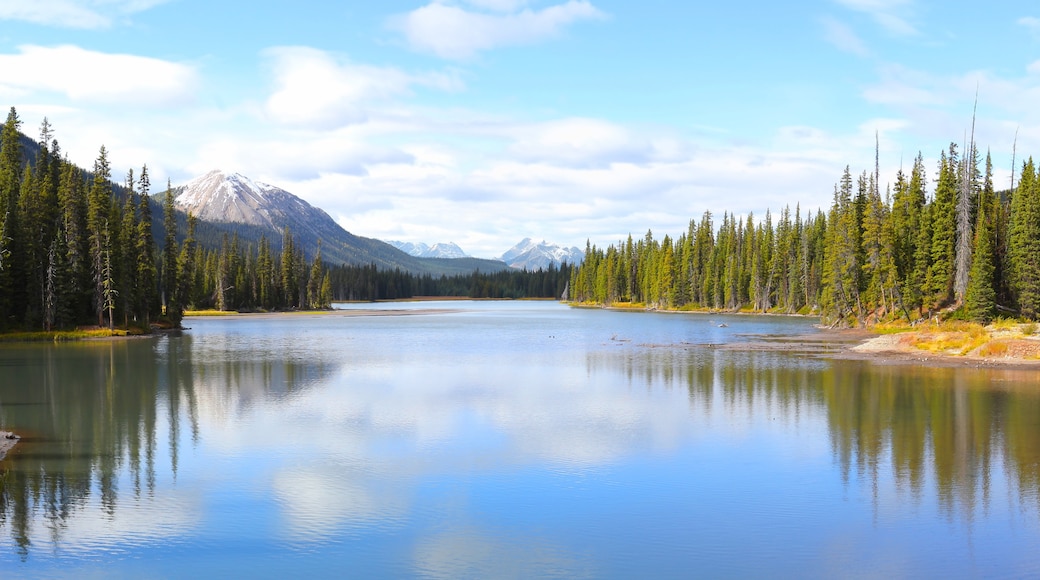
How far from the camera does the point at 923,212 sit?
80.9 m

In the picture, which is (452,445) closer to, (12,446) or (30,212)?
(12,446)

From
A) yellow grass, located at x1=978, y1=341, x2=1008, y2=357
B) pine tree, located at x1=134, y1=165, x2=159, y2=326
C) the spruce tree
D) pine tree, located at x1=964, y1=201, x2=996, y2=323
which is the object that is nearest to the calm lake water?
yellow grass, located at x1=978, y1=341, x2=1008, y2=357

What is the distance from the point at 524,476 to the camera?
2114 cm

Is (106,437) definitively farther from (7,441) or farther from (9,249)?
(9,249)

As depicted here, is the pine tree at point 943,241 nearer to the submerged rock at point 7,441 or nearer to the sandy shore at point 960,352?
the sandy shore at point 960,352

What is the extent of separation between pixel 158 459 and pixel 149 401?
12641 mm

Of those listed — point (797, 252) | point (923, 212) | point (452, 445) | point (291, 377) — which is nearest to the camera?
point (452, 445)

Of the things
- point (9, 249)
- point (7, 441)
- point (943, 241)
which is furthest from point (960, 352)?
point (9, 249)

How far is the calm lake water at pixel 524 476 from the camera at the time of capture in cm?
1516

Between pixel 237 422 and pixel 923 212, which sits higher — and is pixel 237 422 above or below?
below

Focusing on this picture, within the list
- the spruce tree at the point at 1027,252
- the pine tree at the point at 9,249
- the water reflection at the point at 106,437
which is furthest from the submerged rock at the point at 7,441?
the spruce tree at the point at 1027,252

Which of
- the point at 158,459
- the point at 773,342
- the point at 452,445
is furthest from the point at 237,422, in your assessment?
the point at 773,342

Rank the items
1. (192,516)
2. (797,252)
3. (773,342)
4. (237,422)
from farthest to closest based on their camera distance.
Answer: (797,252), (773,342), (237,422), (192,516)

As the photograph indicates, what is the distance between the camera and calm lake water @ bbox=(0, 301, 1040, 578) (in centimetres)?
1516
